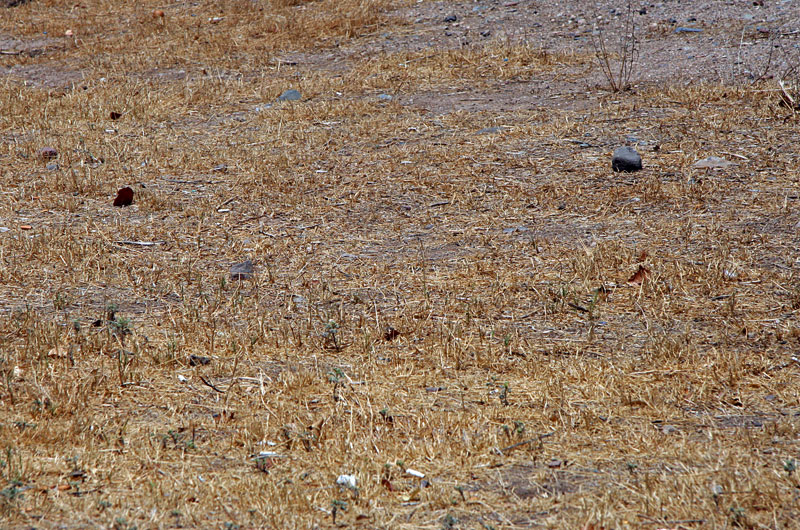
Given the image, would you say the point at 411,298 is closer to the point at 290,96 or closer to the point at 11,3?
the point at 290,96

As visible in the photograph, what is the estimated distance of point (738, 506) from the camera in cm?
250

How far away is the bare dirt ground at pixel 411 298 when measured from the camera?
8.94 feet

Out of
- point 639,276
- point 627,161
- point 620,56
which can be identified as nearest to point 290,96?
point 620,56

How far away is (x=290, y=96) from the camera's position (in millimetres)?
8578

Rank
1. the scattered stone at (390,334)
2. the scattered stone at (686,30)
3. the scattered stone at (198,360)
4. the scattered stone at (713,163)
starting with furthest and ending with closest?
the scattered stone at (686,30) → the scattered stone at (713,163) → the scattered stone at (390,334) → the scattered stone at (198,360)

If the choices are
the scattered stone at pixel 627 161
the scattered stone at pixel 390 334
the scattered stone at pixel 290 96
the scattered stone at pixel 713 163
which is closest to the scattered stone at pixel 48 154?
the scattered stone at pixel 290 96

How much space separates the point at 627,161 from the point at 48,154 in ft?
15.8

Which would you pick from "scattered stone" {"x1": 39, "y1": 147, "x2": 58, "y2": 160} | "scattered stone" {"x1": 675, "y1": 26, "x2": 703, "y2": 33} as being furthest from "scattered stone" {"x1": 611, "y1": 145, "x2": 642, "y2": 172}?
"scattered stone" {"x1": 39, "y1": 147, "x2": 58, "y2": 160}

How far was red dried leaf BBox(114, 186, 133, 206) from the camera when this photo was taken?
592 cm

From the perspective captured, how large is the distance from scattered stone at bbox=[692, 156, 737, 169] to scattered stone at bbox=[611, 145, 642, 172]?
0.41 m

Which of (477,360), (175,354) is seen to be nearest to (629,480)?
(477,360)

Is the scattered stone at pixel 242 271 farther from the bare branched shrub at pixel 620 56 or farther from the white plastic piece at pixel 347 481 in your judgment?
the bare branched shrub at pixel 620 56

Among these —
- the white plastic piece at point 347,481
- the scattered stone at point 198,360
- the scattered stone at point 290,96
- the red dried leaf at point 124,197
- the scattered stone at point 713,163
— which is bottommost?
the scattered stone at point 713,163

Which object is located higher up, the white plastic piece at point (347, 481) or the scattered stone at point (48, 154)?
the scattered stone at point (48, 154)
